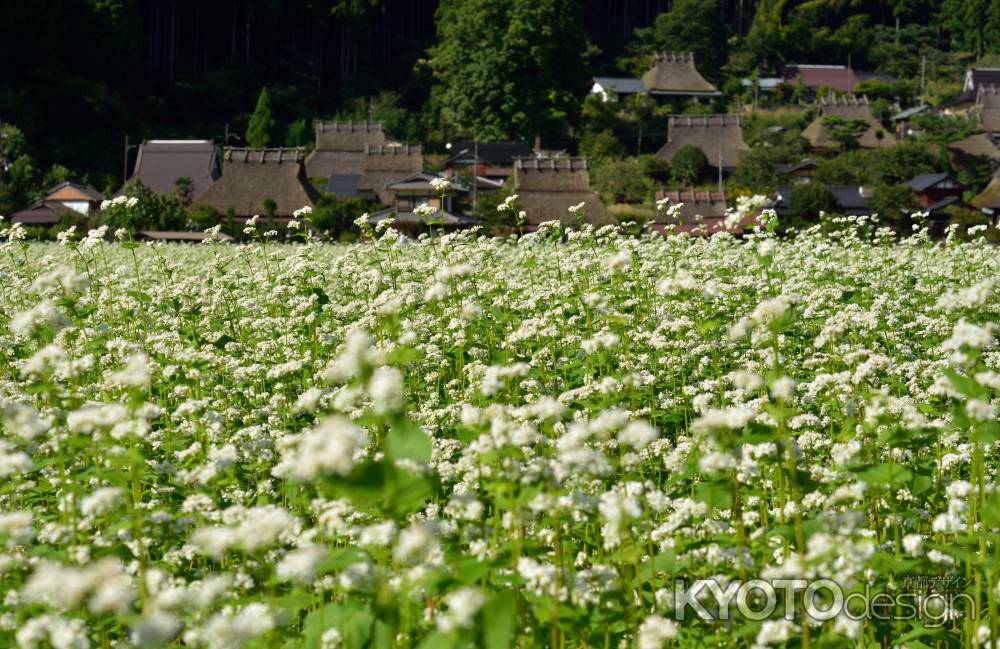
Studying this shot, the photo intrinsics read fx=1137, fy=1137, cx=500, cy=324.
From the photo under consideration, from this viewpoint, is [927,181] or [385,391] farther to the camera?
[927,181]

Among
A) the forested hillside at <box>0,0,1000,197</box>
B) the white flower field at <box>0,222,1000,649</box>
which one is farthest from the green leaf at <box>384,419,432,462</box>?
the forested hillside at <box>0,0,1000,197</box>

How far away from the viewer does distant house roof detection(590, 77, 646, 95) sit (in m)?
71.6

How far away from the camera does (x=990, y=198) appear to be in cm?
4700

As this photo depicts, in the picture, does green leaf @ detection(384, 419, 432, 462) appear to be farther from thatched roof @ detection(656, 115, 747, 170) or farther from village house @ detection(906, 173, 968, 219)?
thatched roof @ detection(656, 115, 747, 170)

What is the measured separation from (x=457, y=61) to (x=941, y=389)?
65.1 m

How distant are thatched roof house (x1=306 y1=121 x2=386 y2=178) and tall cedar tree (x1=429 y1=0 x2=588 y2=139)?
23.2 feet

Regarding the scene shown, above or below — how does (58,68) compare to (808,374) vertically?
above

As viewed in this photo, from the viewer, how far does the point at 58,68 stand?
189 feet

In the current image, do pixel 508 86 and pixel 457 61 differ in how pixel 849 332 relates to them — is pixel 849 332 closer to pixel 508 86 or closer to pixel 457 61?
pixel 508 86

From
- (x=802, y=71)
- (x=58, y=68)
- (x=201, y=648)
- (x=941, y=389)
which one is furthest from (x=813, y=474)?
(x=802, y=71)

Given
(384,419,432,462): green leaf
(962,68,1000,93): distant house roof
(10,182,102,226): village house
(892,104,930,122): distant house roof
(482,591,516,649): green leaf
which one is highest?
(962,68,1000,93): distant house roof

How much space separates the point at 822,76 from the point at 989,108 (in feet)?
46.1

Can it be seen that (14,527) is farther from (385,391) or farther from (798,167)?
(798,167)

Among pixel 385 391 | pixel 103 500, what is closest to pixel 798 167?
pixel 103 500
